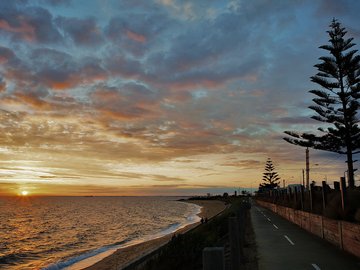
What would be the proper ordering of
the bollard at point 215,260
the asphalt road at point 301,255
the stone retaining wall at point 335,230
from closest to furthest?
the bollard at point 215,260 → the asphalt road at point 301,255 → the stone retaining wall at point 335,230

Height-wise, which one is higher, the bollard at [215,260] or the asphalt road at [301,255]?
the bollard at [215,260]

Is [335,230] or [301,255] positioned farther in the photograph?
[335,230]

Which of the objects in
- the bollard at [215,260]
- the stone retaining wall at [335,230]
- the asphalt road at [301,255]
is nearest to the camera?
the bollard at [215,260]

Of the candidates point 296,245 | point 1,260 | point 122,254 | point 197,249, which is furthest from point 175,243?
point 1,260

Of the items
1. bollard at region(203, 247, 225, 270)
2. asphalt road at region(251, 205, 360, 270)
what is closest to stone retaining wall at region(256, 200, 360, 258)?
asphalt road at region(251, 205, 360, 270)

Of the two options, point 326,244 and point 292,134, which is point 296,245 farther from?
point 292,134

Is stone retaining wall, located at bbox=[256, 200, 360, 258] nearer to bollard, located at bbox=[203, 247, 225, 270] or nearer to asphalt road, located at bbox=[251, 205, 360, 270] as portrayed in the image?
asphalt road, located at bbox=[251, 205, 360, 270]

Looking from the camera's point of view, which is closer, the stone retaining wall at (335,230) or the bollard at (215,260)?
the bollard at (215,260)

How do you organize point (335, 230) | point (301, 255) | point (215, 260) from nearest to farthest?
1. point (215, 260)
2. point (301, 255)
3. point (335, 230)

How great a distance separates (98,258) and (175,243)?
10969 millimetres

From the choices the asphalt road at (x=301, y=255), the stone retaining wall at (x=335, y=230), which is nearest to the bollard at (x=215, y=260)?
the asphalt road at (x=301, y=255)

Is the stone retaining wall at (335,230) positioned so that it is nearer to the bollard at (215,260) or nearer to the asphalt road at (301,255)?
the asphalt road at (301,255)

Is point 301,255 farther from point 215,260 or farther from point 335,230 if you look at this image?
point 215,260

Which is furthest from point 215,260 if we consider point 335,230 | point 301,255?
point 335,230
